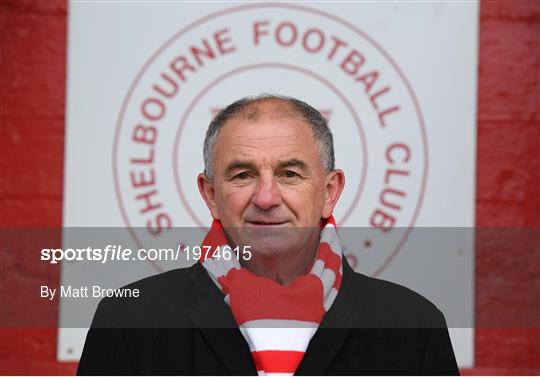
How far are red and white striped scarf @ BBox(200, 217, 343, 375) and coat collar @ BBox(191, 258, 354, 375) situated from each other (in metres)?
0.01

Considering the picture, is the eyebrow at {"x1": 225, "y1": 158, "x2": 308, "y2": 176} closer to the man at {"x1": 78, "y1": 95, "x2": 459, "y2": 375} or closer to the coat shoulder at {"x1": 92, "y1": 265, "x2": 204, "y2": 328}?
the man at {"x1": 78, "y1": 95, "x2": 459, "y2": 375}

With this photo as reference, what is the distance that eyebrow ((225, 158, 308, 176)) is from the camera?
1706mm

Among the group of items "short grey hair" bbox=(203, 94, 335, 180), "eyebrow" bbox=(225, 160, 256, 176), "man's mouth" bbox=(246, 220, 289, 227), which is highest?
"short grey hair" bbox=(203, 94, 335, 180)

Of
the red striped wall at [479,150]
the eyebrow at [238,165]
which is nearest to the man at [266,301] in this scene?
the eyebrow at [238,165]

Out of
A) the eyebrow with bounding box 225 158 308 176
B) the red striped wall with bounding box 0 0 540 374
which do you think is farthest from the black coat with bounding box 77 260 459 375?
Result: the red striped wall with bounding box 0 0 540 374

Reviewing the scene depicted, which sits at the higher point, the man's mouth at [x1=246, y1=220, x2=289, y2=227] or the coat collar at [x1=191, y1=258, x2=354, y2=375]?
the man's mouth at [x1=246, y1=220, x2=289, y2=227]

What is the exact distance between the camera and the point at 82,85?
269 cm

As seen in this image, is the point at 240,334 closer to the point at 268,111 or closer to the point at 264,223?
the point at 264,223

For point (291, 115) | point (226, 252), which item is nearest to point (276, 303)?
point (226, 252)

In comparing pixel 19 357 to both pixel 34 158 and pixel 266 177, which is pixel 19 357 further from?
pixel 266 177

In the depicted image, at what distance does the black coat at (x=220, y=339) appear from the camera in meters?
1.67

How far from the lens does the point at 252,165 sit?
1705mm

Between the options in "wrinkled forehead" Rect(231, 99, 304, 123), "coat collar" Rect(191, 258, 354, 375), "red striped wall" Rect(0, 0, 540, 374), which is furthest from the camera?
"red striped wall" Rect(0, 0, 540, 374)

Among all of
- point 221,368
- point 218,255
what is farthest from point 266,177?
point 221,368
